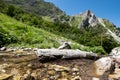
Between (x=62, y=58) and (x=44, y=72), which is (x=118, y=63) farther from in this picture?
(x=44, y=72)

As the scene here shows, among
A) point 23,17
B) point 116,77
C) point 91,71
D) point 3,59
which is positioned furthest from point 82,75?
point 23,17

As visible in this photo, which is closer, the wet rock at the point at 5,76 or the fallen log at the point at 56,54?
the wet rock at the point at 5,76

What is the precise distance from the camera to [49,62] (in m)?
13.6

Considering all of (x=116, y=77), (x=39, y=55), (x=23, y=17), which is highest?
(x=23, y=17)

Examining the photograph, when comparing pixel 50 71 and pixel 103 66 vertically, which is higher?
pixel 103 66

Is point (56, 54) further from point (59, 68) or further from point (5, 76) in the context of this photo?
point (5, 76)

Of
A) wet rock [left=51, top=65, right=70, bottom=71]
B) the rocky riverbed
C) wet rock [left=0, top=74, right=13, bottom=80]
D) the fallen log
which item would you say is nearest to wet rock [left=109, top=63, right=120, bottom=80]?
the rocky riverbed

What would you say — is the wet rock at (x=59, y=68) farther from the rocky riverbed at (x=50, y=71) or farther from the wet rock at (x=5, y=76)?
the wet rock at (x=5, y=76)

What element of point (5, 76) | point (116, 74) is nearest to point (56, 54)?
point (116, 74)

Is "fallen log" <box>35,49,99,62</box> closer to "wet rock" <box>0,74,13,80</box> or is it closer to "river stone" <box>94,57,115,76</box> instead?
"river stone" <box>94,57,115,76</box>

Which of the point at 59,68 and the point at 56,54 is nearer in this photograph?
the point at 59,68

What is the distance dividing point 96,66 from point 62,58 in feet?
6.80

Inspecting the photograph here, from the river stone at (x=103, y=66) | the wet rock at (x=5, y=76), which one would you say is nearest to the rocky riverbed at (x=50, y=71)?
the wet rock at (x=5, y=76)

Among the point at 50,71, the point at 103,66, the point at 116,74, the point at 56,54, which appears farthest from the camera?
the point at 56,54
